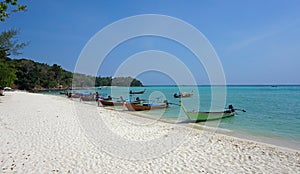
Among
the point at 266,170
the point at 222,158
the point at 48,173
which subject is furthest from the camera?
the point at 222,158

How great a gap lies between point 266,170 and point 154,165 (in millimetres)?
→ 2723

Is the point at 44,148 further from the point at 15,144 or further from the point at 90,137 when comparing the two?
the point at 90,137

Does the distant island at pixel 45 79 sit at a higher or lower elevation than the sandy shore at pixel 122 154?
higher

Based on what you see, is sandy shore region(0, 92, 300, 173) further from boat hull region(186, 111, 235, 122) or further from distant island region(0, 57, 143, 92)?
distant island region(0, 57, 143, 92)

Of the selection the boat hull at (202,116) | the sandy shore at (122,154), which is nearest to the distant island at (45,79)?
the boat hull at (202,116)

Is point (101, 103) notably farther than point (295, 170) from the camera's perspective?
Yes

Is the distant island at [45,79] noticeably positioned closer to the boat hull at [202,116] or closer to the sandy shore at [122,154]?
the boat hull at [202,116]

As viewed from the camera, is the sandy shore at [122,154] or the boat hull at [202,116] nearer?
the sandy shore at [122,154]

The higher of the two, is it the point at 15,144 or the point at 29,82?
the point at 29,82

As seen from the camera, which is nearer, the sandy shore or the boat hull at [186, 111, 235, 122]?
the sandy shore

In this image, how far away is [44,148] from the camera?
17.9 feet

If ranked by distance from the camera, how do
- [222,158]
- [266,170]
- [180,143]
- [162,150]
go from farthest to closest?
[180,143]
[162,150]
[222,158]
[266,170]

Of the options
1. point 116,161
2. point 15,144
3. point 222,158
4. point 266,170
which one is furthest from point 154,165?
point 15,144

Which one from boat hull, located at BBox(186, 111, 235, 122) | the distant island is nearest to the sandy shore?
boat hull, located at BBox(186, 111, 235, 122)
